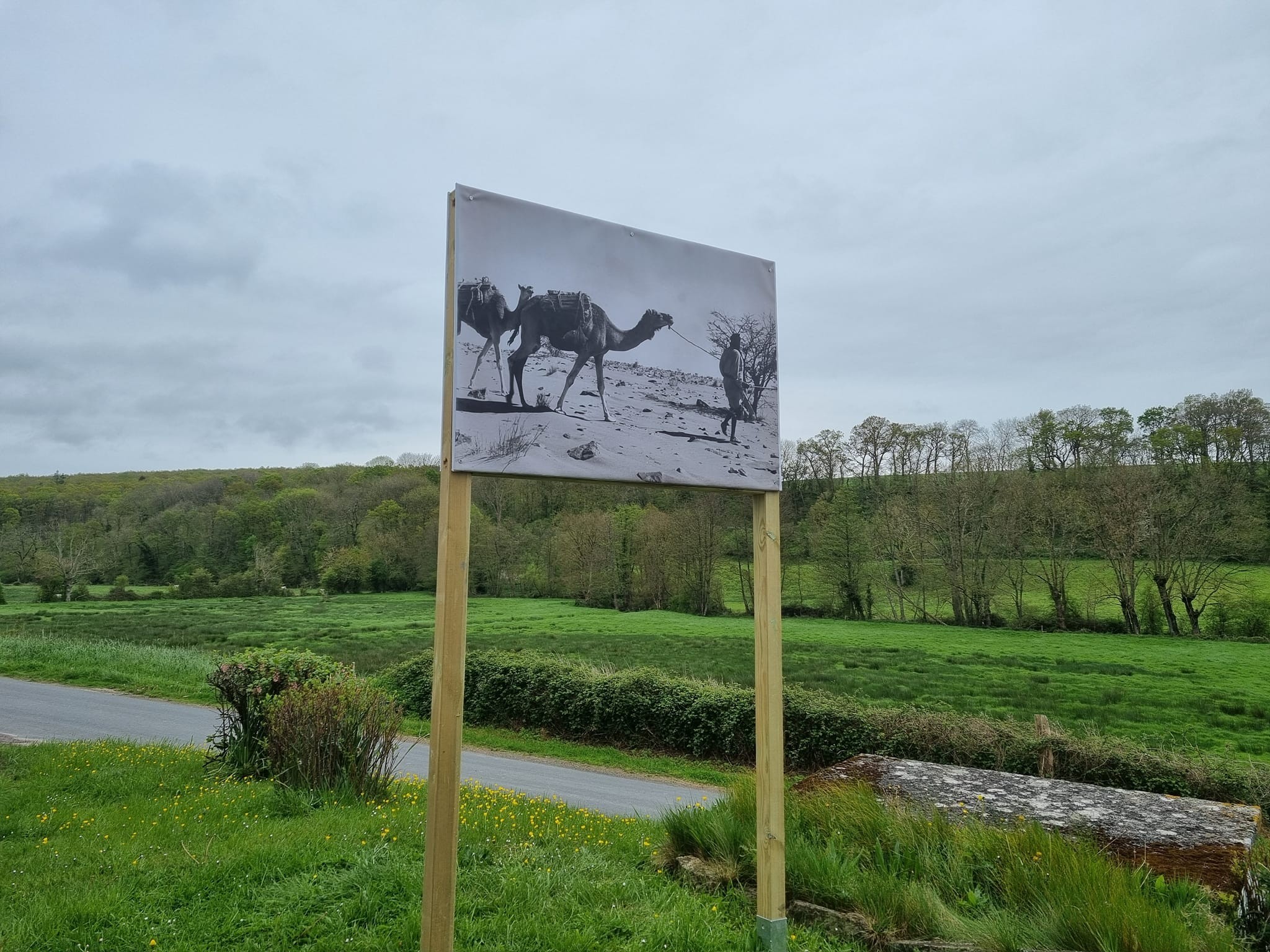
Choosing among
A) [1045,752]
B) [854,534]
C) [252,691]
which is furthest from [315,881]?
[854,534]

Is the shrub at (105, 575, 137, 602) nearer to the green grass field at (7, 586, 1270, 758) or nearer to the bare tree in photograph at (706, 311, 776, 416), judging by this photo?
the green grass field at (7, 586, 1270, 758)

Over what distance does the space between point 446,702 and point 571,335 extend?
6.19 ft

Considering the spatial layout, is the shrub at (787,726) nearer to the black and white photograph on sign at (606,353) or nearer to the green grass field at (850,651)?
the green grass field at (850,651)

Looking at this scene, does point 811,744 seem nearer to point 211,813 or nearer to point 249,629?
point 211,813

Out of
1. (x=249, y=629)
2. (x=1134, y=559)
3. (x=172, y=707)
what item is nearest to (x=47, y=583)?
(x=249, y=629)

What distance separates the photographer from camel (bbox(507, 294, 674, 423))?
3.66 m

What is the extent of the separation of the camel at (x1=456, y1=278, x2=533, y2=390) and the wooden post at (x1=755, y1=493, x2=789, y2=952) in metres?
1.85

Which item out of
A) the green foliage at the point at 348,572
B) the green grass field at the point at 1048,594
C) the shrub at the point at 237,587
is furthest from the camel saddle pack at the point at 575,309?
the shrub at the point at 237,587

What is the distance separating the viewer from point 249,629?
121ft

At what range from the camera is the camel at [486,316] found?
3518 millimetres

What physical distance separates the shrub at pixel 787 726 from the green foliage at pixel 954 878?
25.0 ft

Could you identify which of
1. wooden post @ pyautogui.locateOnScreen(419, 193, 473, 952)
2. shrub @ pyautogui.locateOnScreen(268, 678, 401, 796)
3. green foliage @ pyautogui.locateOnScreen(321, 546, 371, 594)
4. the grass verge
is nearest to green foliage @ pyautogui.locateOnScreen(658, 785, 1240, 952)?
the grass verge

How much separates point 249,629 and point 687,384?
128 ft

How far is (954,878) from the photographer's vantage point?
4.43 meters
